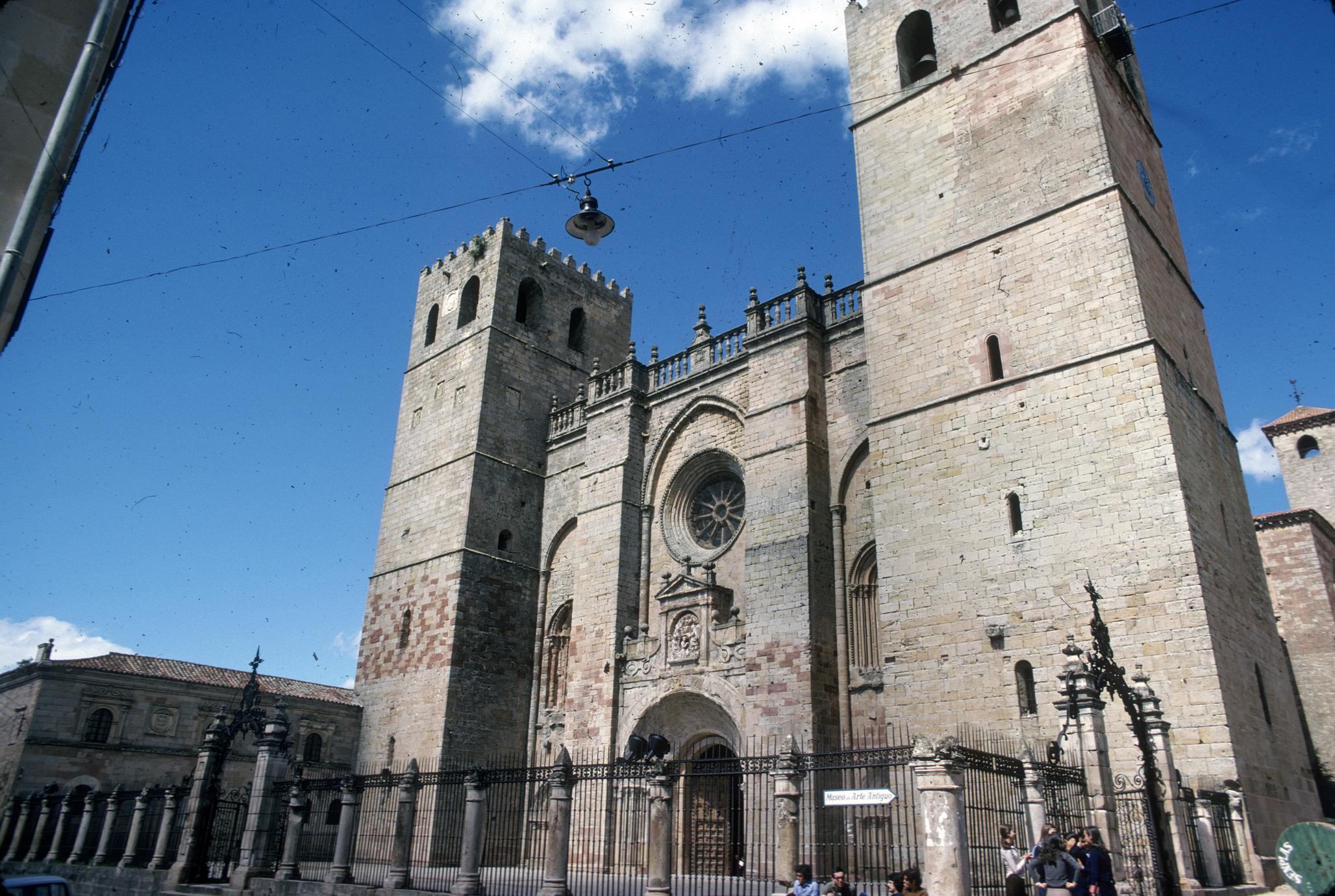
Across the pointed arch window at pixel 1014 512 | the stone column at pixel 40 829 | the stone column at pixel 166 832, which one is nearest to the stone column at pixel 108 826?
the stone column at pixel 166 832

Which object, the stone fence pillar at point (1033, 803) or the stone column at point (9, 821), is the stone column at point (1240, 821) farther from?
the stone column at point (9, 821)

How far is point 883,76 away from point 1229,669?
1090 centimetres

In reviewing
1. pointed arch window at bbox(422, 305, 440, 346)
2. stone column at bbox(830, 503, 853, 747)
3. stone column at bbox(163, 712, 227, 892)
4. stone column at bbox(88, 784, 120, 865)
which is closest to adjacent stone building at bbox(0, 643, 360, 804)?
stone column at bbox(88, 784, 120, 865)

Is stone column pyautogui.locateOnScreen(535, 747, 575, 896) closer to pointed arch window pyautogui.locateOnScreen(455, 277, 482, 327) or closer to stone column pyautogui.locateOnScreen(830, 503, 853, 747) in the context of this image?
stone column pyautogui.locateOnScreen(830, 503, 853, 747)

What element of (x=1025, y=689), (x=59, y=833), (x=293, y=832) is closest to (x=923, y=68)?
(x=1025, y=689)

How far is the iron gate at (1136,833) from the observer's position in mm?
8227

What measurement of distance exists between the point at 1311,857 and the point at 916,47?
51.8 ft

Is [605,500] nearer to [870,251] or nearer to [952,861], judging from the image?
[870,251]

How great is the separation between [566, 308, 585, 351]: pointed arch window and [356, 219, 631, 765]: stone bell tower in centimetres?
4

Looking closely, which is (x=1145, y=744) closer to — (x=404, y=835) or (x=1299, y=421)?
(x=404, y=835)

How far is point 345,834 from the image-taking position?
38.7 feet

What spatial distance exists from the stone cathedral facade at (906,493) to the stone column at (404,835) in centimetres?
519

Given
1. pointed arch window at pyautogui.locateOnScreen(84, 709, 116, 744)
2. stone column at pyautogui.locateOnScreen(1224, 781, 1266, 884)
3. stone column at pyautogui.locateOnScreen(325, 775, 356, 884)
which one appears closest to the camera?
stone column at pyautogui.locateOnScreen(1224, 781, 1266, 884)

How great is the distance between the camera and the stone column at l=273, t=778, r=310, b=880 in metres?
12.2
